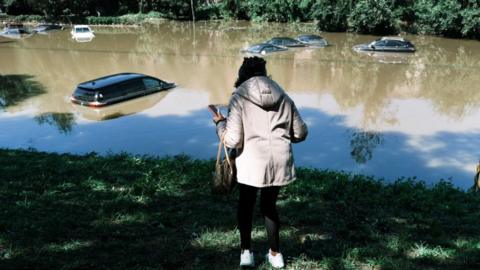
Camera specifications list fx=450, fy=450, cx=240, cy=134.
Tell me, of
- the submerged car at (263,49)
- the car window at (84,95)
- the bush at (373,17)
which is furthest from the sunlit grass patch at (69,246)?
the bush at (373,17)

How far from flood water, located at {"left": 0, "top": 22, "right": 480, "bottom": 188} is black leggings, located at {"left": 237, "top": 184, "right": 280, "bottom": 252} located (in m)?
8.85

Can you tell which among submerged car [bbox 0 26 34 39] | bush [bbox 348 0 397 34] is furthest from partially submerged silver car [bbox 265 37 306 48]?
submerged car [bbox 0 26 34 39]

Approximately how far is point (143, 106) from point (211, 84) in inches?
197

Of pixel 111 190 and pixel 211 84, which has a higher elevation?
pixel 111 190

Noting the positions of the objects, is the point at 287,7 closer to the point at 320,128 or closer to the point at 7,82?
the point at 7,82

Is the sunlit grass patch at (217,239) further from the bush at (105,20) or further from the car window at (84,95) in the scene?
the bush at (105,20)

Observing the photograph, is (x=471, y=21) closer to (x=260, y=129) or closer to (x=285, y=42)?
(x=285, y=42)

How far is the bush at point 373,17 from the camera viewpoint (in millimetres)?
42156

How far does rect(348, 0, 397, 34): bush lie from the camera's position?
42.2 metres

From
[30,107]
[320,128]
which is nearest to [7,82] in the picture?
[30,107]

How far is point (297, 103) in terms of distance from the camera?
20.2 m

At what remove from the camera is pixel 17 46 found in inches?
1451

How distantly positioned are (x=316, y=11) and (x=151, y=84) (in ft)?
96.0

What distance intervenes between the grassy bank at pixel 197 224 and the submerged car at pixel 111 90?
38.0ft
